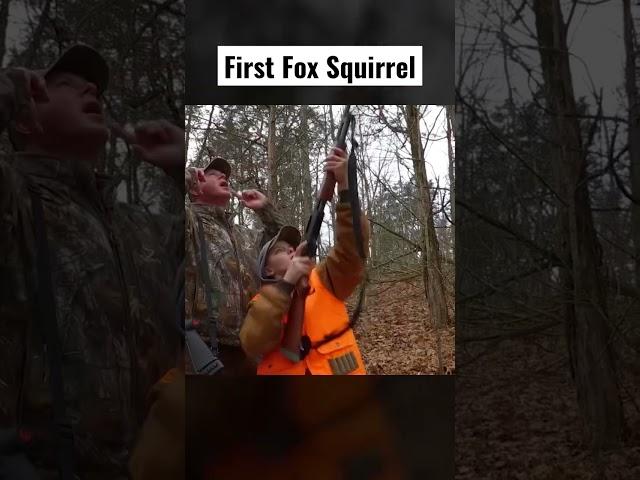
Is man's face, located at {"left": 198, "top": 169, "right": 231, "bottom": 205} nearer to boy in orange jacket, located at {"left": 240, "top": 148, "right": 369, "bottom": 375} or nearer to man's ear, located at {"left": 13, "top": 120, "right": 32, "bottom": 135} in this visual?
boy in orange jacket, located at {"left": 240, "top": 148, "right": 369, "bottom": 375}

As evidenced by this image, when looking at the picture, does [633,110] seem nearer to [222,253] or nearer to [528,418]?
[528,418]

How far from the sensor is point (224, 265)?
2855mm

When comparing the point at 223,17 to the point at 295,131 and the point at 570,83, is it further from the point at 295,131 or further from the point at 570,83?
the point at 570,83

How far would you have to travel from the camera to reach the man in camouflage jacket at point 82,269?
8.54ft

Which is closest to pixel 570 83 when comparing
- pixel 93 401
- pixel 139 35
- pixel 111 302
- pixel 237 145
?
pixel 237 145

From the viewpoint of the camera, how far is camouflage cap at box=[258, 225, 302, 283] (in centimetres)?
283

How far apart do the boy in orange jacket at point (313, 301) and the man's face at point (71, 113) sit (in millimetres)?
915

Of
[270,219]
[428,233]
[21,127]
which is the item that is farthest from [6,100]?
[428,233]

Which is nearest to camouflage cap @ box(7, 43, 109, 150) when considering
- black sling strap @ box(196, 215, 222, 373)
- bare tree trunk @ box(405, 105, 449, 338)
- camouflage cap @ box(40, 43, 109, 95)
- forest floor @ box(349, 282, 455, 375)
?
camouflage cap @ box(40, 43, 109, 95)

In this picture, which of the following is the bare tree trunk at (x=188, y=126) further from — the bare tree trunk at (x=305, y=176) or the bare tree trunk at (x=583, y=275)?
the bare tree trunk at (x=583, y=275)

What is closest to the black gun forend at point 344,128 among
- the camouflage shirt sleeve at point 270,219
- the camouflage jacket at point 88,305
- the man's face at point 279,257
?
the camouflage shirt sleeve at point 270,219

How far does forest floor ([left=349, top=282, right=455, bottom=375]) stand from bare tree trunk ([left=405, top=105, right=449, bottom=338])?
0.04 metres

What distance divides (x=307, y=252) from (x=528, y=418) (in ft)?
4.50

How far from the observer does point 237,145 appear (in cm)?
281
